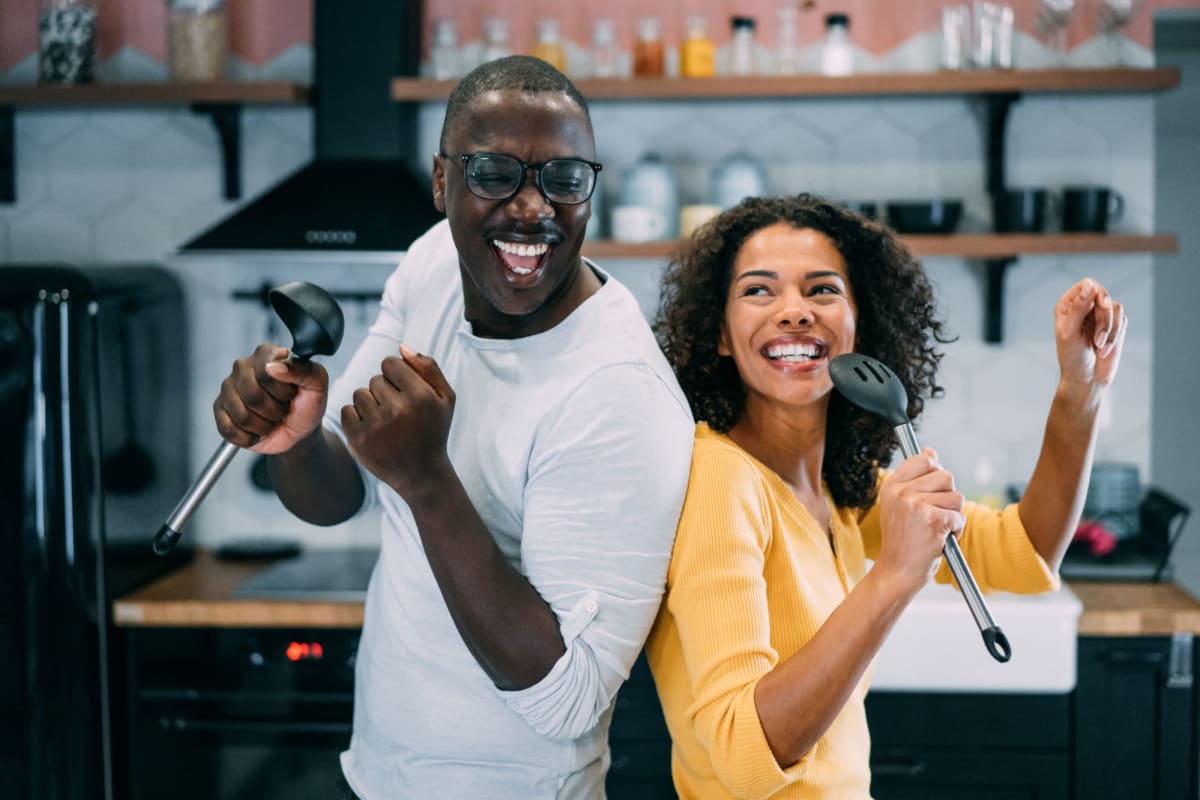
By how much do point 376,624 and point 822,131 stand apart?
189 cm

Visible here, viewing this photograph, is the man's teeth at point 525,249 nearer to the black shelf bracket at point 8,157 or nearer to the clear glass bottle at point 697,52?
the clear glass bottle at point 697,52

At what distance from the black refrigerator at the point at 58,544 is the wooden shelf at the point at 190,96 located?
0.45 metres

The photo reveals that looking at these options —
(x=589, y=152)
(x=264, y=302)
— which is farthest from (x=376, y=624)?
(x=264, y=302)

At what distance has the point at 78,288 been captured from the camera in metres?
2.33

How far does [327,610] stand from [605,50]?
1314mm

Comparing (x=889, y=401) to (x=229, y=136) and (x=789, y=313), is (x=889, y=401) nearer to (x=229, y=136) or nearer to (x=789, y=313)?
(x=789, y=313)

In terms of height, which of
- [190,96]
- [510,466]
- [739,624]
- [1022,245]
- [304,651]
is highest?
[190,96]

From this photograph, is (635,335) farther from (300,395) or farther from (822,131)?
(822,131)

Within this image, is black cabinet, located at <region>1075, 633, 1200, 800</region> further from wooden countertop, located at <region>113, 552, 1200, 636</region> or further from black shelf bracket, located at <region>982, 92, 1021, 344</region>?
black shelf bracket, located at <region>982, 92, 1021, 344</region>

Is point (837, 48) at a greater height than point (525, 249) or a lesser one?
greater

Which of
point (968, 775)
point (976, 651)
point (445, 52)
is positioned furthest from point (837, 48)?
point (968, 775)

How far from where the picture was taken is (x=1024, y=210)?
2537mm

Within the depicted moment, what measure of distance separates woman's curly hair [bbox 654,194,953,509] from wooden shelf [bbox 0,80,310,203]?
1564mm

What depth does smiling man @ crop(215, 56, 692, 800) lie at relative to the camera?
1023 millimetres
